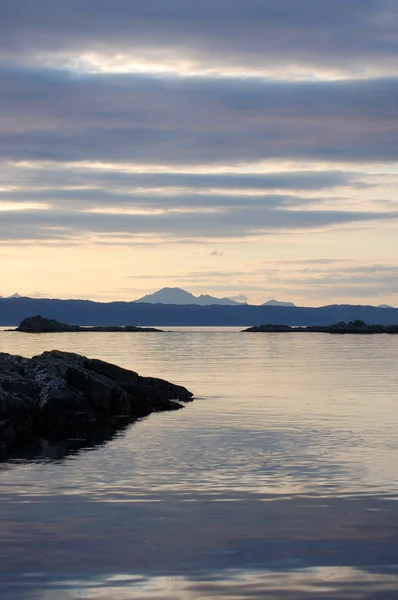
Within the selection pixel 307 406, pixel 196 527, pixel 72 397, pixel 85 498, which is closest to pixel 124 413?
pixel 72 397

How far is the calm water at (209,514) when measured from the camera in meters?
12.0

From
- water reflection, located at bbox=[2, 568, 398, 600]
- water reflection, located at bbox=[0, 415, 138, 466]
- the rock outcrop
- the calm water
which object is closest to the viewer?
water reflection, located at bbox=[2, 568, 398, 600]

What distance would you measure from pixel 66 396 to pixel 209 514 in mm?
17238

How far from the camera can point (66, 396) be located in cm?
3288

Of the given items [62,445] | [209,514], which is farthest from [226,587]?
[62,445]

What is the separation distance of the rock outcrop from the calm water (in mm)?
2518

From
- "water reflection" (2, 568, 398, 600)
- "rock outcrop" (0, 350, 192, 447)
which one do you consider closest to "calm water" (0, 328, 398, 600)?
"water reflection" (2, 568, 398, 600)

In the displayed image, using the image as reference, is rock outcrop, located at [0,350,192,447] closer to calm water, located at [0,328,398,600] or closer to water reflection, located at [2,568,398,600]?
calm water, located at [0,328,398,600]

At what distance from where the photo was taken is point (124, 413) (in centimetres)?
3703

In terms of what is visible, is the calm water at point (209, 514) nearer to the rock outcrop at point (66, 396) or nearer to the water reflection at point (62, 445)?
the water reflection at point (62, 445)

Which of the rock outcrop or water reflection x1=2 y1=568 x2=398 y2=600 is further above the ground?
the rock outcrop

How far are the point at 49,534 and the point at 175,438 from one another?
45.2ft

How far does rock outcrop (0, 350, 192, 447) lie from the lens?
2980 cm

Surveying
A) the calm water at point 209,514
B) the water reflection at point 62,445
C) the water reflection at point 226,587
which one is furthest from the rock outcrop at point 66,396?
the water reflection at point 226,587
